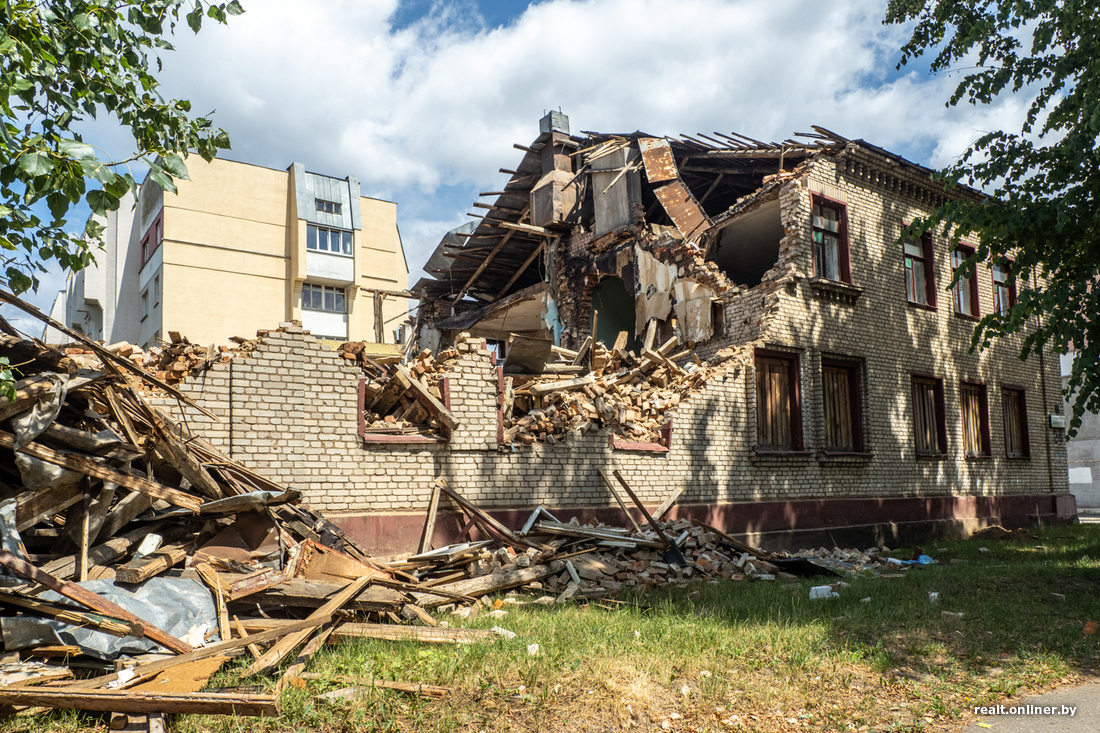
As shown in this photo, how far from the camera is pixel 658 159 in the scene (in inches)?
641

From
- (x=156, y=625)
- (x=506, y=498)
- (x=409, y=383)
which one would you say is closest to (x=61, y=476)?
(x=156, y=625)

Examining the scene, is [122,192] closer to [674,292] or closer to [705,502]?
[705,502]

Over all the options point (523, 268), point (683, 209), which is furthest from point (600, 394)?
point (523, 268)

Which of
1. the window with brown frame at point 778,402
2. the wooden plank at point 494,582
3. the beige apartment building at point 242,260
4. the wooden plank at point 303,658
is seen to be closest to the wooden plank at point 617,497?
the wooden plank at point 494,582

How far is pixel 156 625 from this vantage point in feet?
17.2

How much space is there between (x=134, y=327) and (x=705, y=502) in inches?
1406

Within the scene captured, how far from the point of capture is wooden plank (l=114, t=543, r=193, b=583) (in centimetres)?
556

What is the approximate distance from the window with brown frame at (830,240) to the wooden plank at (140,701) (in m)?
13.3

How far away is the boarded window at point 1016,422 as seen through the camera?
1839 centimetres

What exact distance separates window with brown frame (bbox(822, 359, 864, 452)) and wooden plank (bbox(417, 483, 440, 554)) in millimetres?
8476

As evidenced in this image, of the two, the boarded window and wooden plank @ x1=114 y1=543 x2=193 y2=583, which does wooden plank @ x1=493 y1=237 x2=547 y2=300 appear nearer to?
the boarded window

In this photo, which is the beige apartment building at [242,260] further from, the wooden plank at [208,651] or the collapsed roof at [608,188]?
the wooden plank at [208,651]

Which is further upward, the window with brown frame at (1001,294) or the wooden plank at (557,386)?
the window with brown frame at (1001,294)

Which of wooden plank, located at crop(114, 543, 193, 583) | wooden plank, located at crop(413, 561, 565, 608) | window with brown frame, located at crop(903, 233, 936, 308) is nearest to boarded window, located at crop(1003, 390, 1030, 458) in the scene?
window with brown frame, located at crop(903, 233, 936, 308)
